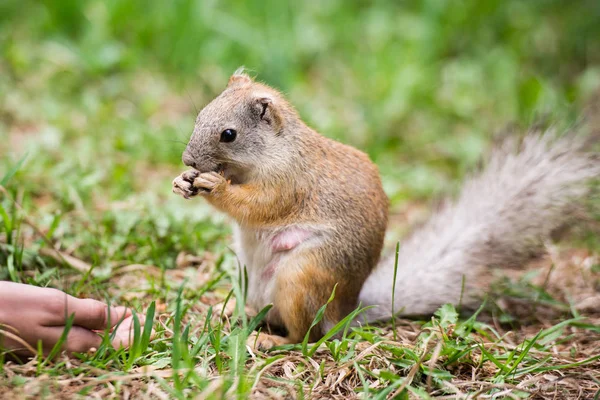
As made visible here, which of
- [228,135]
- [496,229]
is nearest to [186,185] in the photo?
[228,135]

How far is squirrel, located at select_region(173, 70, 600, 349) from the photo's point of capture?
2.69m

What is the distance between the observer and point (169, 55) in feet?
18.6

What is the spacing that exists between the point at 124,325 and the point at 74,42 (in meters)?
3.86

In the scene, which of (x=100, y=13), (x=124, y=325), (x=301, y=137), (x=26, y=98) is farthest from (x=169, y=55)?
(x=124, y=325)

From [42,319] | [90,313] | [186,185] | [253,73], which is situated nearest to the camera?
[42,319]

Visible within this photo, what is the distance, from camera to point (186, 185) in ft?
8.68

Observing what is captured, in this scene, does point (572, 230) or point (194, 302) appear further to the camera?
point (572, 230)

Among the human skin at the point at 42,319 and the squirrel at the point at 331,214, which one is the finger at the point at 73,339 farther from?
the squirrel at the point at 331,214

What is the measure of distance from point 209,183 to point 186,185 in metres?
0.09

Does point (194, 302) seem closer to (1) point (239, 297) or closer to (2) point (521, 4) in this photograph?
(1) point (239, 297)

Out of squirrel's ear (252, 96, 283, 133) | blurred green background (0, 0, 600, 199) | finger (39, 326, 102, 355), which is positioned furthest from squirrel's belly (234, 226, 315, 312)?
blurred green background (0, 0, 600, 199)

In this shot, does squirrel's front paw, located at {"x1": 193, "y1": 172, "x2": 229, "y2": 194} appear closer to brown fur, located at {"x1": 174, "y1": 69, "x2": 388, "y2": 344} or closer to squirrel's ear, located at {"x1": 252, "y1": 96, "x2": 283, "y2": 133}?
brown fur, located at {"x1": 174, "y1": 69, "x2": 388, "y2": 344}

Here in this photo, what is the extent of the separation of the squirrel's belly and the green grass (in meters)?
0.12

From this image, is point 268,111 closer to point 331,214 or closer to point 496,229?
point 331,214
